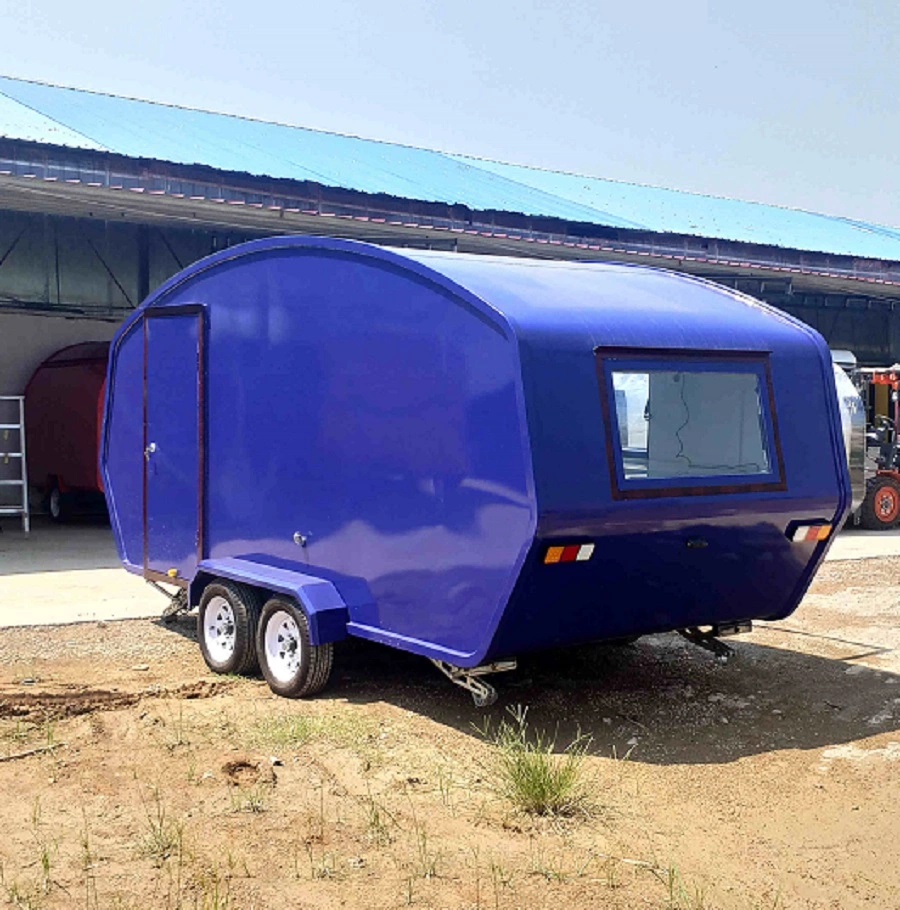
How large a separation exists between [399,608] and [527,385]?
1.66 m

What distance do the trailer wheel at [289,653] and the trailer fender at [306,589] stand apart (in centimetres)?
11

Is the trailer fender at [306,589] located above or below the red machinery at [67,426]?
above

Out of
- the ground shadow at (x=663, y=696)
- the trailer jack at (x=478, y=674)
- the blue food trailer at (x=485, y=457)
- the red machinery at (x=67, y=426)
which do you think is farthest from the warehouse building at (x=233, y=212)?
the trailer jack at (x=478, y=674)

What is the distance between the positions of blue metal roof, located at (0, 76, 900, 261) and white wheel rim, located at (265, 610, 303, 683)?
11.5 m

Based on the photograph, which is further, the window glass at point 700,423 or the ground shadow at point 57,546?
the ground shadow at point 57,546

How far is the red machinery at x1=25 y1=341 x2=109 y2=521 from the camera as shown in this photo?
19.3 meters

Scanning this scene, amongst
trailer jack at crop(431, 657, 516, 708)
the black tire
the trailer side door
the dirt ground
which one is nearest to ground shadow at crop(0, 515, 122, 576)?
the trailer side door

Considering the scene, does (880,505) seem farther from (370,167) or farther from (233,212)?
(370,167)

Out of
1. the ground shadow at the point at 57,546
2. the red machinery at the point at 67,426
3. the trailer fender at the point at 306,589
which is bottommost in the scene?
the ground shadow at the point at 57,546

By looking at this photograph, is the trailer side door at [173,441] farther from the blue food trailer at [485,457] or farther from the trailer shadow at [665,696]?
the trailer shadow at [665,696]

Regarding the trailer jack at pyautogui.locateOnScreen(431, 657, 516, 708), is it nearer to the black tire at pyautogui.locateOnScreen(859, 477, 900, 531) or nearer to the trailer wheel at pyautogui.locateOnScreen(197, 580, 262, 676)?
the trailer wheel at pyautogui.locateOnScreen(197, 580, 262, 676)

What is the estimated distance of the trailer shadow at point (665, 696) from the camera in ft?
23.5

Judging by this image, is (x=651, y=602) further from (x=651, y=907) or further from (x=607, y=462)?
(x=651, y=907)

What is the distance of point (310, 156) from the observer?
75.5 feet
